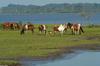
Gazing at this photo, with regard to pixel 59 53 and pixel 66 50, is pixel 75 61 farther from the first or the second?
pixel 66 50

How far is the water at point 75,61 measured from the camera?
1112 inches

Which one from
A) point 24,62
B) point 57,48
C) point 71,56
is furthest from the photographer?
point 57,48

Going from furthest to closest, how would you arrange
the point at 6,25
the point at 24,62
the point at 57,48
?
the point at 6,25, the point at 57,48, the point at 24,62

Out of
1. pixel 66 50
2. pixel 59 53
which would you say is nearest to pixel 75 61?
pixel 59 53

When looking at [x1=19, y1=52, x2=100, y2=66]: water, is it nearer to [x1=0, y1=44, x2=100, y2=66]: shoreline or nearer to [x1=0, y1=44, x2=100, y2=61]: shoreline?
[x1=0, y1=44, x2=100, y2=66]: shoreline

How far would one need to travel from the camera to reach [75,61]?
30.3m

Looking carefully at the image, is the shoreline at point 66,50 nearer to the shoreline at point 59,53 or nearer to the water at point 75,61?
the shoreline at point 59,53

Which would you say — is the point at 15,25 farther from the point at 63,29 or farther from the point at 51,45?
the point at 51,45

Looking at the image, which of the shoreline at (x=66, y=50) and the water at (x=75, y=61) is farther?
the shoreline at (x=66, y=50)

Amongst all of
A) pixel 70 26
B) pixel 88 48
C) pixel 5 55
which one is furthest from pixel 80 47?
pixel 70 26

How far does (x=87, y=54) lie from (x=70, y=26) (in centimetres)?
2245

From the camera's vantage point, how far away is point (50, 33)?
52.1 metres

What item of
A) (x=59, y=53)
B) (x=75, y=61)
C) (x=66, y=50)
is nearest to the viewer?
(x=75, y=61)

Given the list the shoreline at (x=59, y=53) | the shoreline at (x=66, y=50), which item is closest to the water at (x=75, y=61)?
the shoreline at (x=59, y=53)
